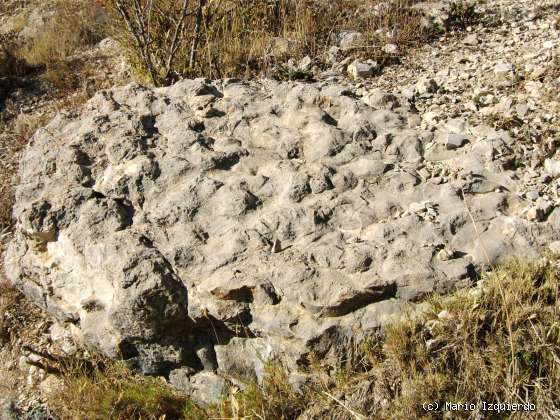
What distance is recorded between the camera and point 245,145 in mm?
3893

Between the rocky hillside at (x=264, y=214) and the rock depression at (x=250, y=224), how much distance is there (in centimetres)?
1

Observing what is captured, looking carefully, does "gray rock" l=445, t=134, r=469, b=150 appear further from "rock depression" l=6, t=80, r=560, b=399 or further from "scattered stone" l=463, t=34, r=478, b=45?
"scattered stone" l=463, t=34, r=478, b=45

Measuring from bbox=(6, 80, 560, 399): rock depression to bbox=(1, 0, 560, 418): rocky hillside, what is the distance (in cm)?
1

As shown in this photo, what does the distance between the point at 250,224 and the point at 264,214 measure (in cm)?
11

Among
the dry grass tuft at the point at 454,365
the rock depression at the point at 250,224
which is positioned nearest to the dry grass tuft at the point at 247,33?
the rock depression at the point at 250,224

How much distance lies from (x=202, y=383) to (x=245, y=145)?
65.0 inches

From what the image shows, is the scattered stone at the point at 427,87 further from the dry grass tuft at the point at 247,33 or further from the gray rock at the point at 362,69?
the dry grass tuft at the point at 247,33

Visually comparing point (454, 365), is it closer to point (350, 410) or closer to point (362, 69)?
point (350, 410)

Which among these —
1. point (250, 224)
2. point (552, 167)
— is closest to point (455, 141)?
point (552, 167)

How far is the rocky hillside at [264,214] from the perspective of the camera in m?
3.05

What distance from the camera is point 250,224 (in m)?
3.36

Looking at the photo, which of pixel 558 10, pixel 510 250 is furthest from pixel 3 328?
pixel 558 10

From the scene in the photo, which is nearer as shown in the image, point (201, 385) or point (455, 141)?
point (201, 385)

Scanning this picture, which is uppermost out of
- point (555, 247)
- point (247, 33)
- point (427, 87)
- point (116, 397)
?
point (247, 33)
